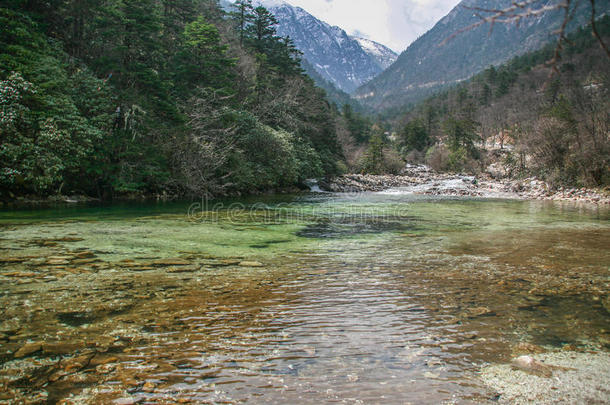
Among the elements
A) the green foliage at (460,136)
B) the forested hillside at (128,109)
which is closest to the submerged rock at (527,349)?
the forested hillside at (128,109)

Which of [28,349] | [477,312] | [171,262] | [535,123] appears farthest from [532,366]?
[535,123]

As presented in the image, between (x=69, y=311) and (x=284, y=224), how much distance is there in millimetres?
8209

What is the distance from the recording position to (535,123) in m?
31.7

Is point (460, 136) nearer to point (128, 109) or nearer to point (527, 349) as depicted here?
point (128, 109)

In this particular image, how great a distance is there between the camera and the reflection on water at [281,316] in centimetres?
270

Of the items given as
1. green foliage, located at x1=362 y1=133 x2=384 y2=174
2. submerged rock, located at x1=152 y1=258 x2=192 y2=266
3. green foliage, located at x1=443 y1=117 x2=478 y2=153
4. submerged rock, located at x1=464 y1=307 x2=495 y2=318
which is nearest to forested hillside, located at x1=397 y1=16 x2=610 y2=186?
green foliage, located at x1=443 y1=117 x2=478 y2=153

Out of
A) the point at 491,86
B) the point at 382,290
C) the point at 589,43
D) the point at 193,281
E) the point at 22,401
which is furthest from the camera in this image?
the point at 491,86

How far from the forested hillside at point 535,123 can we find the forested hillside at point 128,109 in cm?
1714

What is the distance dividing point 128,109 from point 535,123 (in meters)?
31.8

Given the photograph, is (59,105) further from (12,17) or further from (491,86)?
(491,86)

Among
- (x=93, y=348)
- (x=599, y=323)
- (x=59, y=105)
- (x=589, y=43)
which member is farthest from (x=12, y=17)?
(x=589, y=43)

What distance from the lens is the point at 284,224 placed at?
11984mm

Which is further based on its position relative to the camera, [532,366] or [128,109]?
[128,109]

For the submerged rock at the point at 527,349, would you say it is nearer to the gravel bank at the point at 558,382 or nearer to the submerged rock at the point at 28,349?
the gravel bank at the point at 558,382
